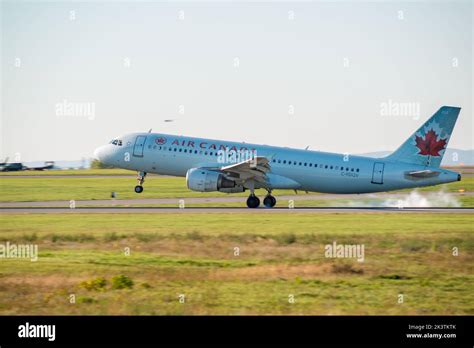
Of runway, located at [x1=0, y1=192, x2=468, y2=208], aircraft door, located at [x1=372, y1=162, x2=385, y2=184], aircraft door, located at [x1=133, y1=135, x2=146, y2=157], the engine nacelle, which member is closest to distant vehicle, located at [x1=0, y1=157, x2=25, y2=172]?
runway, located at [x1=0, y1=192, x2=468, y2=208]

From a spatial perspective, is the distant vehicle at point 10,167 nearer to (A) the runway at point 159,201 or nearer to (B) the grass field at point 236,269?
(A) the runway at point 159,201

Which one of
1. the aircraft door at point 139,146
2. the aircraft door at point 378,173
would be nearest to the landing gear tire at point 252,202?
the aircraft door at point 378,173

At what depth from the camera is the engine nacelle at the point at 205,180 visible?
4716 centimetres

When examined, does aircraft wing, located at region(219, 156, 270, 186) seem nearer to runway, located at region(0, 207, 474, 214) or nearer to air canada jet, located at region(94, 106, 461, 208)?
air canada jet, located at region(94, 106, 461, 208)

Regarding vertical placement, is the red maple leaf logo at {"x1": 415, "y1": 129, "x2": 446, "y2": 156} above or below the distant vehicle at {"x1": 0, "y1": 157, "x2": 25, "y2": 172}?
above

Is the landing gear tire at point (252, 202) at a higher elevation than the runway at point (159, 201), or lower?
higher

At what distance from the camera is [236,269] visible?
967 inches

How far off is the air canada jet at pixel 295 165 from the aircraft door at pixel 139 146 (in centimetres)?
3

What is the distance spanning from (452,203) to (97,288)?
39990 millimetres

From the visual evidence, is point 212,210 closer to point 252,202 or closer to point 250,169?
point 252,202

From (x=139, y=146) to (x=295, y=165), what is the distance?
1151 cm

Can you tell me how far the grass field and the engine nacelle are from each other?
900 centimetres

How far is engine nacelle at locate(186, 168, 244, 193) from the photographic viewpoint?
47.2m
